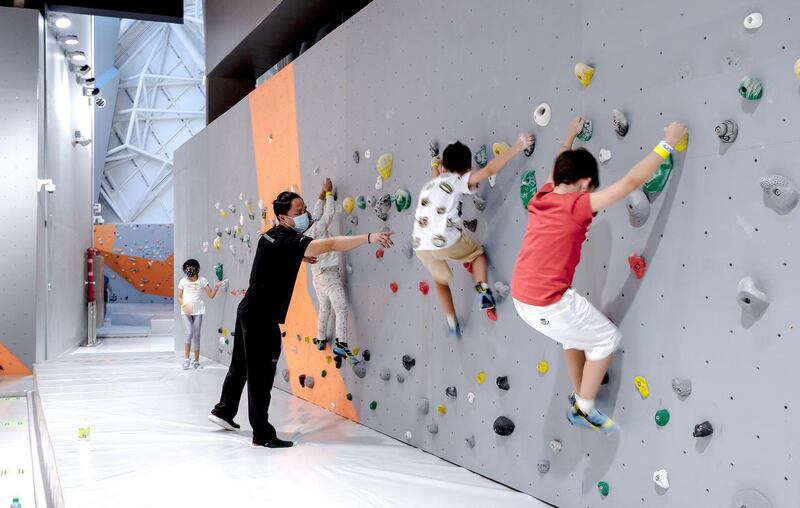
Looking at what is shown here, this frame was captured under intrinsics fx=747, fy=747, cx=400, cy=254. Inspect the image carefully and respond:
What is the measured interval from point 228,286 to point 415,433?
14.1 ft

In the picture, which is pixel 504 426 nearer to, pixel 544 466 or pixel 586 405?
pixel 544 466

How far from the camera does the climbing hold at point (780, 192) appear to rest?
215 centimetres

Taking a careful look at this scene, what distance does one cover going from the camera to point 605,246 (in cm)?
286

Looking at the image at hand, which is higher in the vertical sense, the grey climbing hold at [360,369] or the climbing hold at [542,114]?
the climbing hold at [542,114]

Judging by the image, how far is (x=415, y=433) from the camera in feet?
14.0

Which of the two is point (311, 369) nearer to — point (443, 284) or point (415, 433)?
point (415, 433)

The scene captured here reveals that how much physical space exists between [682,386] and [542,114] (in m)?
1.28

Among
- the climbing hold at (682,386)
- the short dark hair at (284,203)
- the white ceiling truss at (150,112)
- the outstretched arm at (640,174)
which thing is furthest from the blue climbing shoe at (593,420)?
the white ceiling truss at (150,112)

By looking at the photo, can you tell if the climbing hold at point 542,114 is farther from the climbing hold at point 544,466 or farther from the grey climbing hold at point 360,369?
the grey climbing hold at point 360,369

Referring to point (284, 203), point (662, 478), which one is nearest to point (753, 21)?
point (662, 478)

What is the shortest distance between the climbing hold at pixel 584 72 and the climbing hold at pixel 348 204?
230cm

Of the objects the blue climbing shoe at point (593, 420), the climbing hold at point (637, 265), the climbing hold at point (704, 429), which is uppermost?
the climbing hold at point (637, 265)

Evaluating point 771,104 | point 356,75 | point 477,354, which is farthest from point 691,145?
point 356,75

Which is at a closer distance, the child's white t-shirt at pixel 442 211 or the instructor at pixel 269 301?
the child's white t-shirt at pixel 442 211
